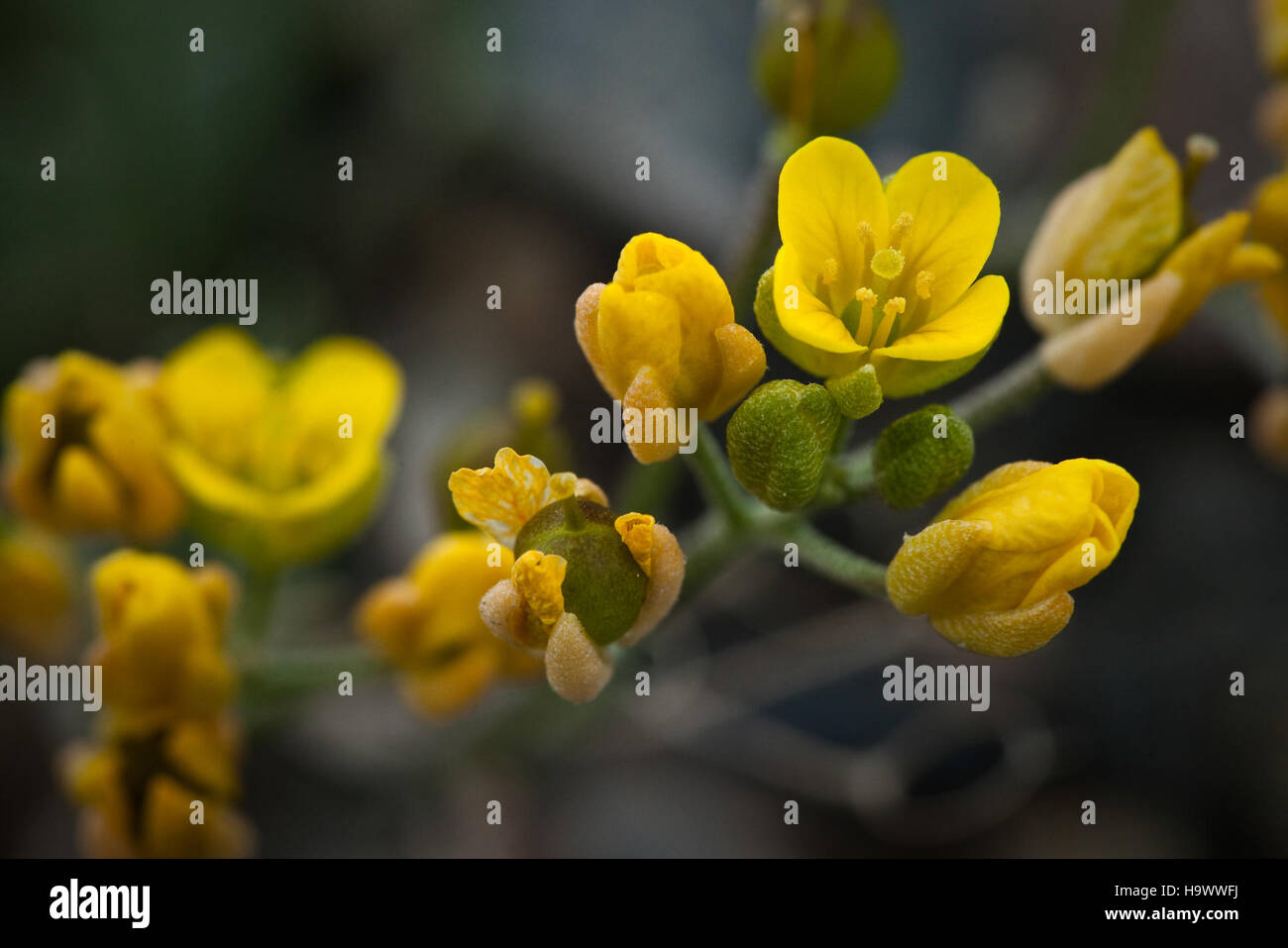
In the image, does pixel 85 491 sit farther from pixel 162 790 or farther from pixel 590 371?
pixel 590 371

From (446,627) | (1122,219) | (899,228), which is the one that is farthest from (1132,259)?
(446,627)

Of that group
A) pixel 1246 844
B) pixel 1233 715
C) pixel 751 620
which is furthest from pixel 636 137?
pixel 1246 844

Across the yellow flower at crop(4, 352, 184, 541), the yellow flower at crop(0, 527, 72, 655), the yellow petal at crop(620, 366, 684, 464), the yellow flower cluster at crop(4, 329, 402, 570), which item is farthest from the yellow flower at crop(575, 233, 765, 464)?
the yellow flower at crop(0, 527, 72, 655)

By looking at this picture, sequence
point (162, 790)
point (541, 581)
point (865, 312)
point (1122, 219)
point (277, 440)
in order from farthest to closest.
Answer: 1. point (277, 440)
2. point (162, 790)
3. point (1122, 219)
4. point (865, 312)
5. point (541, 581)

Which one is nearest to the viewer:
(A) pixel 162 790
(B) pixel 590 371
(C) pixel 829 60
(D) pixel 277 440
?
(A) pixel 162 790

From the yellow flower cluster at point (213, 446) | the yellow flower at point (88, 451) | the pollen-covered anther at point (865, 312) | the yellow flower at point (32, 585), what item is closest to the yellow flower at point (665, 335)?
the pollen-covered anther at point (865, 312)

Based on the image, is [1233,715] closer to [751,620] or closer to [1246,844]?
[1246,844]

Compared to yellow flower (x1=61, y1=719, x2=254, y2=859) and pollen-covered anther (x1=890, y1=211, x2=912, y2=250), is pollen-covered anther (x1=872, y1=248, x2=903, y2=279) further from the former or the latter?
yellow flower (x1=61, y1=719, x2=254, y2=859)
